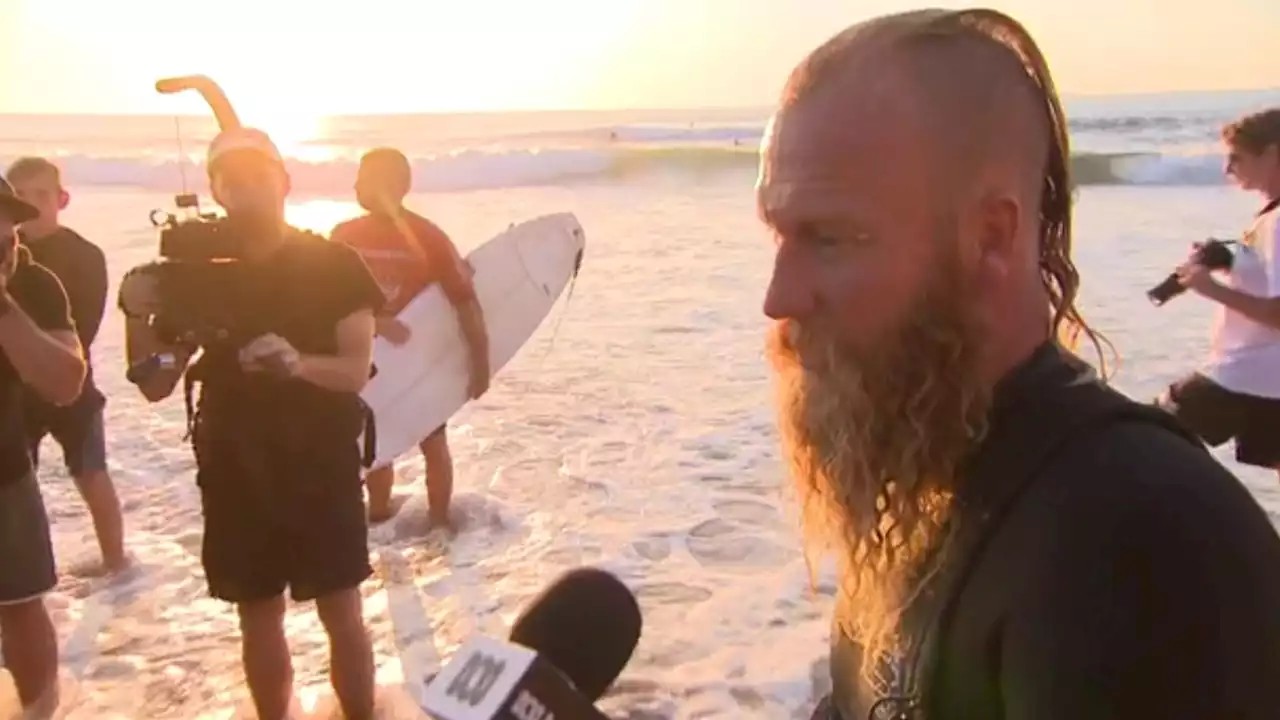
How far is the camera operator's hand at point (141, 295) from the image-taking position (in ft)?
10.7

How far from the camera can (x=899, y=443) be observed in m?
1.22

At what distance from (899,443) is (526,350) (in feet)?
29.6

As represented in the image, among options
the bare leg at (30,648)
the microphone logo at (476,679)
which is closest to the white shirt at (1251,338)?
the microphone logo at (476,679)

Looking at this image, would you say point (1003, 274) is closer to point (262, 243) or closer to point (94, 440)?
point (262, 243)

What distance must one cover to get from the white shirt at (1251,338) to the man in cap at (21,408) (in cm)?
406

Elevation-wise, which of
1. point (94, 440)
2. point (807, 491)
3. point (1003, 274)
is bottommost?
point (94, 440)

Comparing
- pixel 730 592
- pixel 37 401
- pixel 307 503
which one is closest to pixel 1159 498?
pixel 307 503

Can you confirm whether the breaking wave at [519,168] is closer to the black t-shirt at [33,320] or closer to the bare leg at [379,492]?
the bare leg at [379,492]

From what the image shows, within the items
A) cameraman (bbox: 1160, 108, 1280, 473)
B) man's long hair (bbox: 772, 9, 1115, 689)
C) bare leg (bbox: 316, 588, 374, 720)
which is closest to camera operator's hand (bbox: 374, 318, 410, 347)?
bare leg (bbox: 316, 588, 374, 720)

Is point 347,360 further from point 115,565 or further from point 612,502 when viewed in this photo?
point 612,502

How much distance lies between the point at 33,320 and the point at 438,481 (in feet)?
8.60

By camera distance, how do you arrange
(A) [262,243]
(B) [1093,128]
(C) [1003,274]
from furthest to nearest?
(B) [1093,128], (A) [262,243], (C) [1003,274]

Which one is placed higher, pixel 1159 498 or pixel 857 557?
pixel 1159 498

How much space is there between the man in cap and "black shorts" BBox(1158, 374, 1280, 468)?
3900 mm
